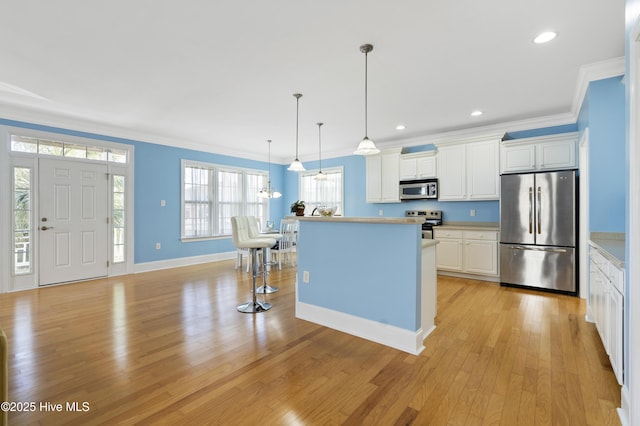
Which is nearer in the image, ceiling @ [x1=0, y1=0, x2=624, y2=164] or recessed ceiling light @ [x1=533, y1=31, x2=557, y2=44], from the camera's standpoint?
ceiling @ [x1=0, y1=0, x2=624, y2=164]

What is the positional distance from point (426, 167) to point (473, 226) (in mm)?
1348

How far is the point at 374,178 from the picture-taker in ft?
20.4

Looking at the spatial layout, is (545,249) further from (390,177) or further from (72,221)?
(72,221)

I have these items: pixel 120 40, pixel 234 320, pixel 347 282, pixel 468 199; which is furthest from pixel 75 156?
pixel 468 199

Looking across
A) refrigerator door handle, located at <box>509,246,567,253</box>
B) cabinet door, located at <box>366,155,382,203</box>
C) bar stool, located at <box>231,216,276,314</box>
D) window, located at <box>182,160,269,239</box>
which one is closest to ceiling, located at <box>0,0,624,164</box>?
cabinet door, located at <box>366,155,382,203</box>

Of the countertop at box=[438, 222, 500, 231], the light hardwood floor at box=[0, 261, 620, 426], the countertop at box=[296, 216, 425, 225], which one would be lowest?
the light hardwood floor at box=[0, 261, 620, 426]

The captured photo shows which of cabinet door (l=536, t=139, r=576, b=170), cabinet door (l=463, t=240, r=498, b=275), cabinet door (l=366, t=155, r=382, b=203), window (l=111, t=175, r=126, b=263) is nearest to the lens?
cabinet door (l=536, t=139, r=576, b=170)

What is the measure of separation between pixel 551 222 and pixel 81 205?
7173 mm

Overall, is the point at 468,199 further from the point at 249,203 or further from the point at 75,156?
the point at 75,156

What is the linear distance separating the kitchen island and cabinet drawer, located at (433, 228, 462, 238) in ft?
7.98

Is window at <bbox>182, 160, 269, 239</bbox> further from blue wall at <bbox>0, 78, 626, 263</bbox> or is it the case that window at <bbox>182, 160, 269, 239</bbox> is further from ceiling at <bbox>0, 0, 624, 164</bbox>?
ceiling at <bbox>0, 0, 624, 164</bbox>

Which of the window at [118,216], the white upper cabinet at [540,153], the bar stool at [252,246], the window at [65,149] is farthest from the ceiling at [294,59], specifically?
the bar stool at [252,246]

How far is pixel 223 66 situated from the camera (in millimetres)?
2988

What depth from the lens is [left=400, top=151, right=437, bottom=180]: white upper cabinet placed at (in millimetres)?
5453
